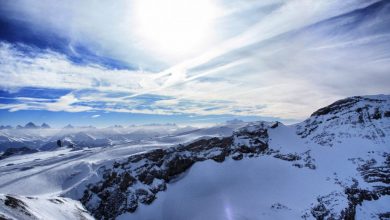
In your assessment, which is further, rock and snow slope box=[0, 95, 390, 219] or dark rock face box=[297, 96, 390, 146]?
dark rock face box=[297, 96, 390, 146]

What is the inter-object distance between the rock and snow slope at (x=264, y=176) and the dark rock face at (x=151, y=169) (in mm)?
287

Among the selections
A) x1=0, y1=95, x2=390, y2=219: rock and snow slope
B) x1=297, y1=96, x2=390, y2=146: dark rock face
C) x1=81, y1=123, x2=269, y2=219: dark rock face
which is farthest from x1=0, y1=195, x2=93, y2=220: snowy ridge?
x1=297, y1=96, x2=390, y2=146: dark rock face

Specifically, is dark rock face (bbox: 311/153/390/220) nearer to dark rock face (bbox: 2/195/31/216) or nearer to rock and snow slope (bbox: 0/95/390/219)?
rock and snow slope (bbox: 0/95/390/219)

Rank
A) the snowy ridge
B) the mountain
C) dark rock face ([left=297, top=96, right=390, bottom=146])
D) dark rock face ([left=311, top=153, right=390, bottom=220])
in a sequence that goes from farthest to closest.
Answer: dark rock face ([left=297, top=96, right=390, bottom=146]), the mountain, dark rock face ([left=311, top=153, right=390, bottom=220]), the snowy ridge

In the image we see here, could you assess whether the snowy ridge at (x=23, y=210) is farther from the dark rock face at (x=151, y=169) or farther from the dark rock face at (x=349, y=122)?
the dark rock face at (x=349, y=122)

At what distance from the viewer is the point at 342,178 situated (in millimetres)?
68375

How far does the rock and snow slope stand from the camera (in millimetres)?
62750

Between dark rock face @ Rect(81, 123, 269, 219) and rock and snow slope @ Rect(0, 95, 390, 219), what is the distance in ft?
0.94

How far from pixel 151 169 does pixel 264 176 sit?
109ft

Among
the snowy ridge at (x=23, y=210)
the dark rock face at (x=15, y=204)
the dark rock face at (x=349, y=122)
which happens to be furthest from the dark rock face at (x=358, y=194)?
the dark rock face at (x=15, y=204)

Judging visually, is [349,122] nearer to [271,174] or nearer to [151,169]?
[271,174]

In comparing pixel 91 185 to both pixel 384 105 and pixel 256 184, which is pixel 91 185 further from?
pixel 384 105

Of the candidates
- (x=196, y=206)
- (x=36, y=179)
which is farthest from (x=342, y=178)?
(x=36, y=179)

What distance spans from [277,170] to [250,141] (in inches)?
606
